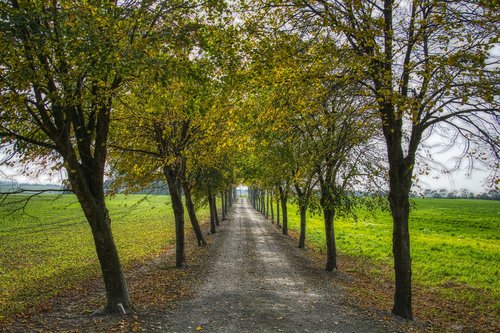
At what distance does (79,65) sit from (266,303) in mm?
8906

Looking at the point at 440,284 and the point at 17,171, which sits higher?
the point at 17,171

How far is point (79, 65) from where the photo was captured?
24.4 feet

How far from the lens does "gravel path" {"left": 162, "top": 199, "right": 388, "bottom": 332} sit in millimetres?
9805

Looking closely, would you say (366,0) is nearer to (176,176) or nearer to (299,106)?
(299,106)

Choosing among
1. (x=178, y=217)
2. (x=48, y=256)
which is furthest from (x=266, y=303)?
(x=48, y=256)

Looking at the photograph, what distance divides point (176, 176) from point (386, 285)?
11.6 meters

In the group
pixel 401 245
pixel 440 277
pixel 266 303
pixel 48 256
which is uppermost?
pixel 401 245

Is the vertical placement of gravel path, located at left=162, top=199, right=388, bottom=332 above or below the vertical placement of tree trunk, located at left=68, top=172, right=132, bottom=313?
below

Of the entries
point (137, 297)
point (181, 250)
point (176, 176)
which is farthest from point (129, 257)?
point (137, 297)

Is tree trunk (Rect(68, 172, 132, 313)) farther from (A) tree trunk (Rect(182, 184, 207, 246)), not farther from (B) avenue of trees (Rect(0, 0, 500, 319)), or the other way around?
(A) tree trunk (Rect(182, 184, 207, 246))

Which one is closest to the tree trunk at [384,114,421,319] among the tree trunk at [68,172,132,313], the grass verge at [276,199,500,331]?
the grass verge at [276,199,500,331]

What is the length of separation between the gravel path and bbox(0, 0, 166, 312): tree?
7.99 feet

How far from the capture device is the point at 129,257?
2256cm

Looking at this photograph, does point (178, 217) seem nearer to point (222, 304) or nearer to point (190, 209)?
point (190, 209)
